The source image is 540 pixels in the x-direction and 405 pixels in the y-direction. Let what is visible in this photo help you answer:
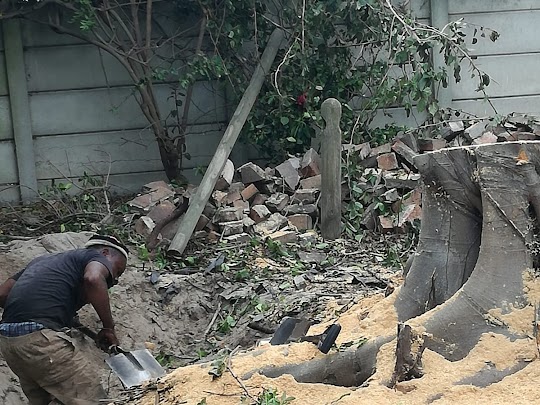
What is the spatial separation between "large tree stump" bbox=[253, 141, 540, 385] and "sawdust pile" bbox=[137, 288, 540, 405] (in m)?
0.06

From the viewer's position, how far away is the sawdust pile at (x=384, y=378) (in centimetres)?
344

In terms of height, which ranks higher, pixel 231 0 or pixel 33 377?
pixel 231 0

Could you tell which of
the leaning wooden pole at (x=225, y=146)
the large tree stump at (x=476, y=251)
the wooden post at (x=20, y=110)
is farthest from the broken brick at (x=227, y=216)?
the large tree stump at (x=476, y=251)

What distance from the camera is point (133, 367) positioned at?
15.7 ft

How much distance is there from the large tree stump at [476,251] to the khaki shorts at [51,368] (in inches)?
51.8

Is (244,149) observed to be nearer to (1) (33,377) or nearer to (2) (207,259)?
(2) (207,259)

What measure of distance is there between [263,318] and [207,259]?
154 cm

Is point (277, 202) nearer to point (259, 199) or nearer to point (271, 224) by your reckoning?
point (259, 199)

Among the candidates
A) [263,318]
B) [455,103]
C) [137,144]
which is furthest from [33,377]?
[455,103]

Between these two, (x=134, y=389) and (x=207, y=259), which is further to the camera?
(x=207, y=259)

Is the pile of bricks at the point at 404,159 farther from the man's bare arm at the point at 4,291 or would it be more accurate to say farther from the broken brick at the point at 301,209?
the man's bare arm at the point at 4,291

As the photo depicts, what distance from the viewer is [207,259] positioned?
700cm

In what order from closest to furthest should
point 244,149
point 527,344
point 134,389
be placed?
point 527,344
point 134,389
point 244,149

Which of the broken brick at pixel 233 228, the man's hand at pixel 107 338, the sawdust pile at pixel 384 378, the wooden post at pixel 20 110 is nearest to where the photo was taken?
the sawdust pile at pixel 384 378
